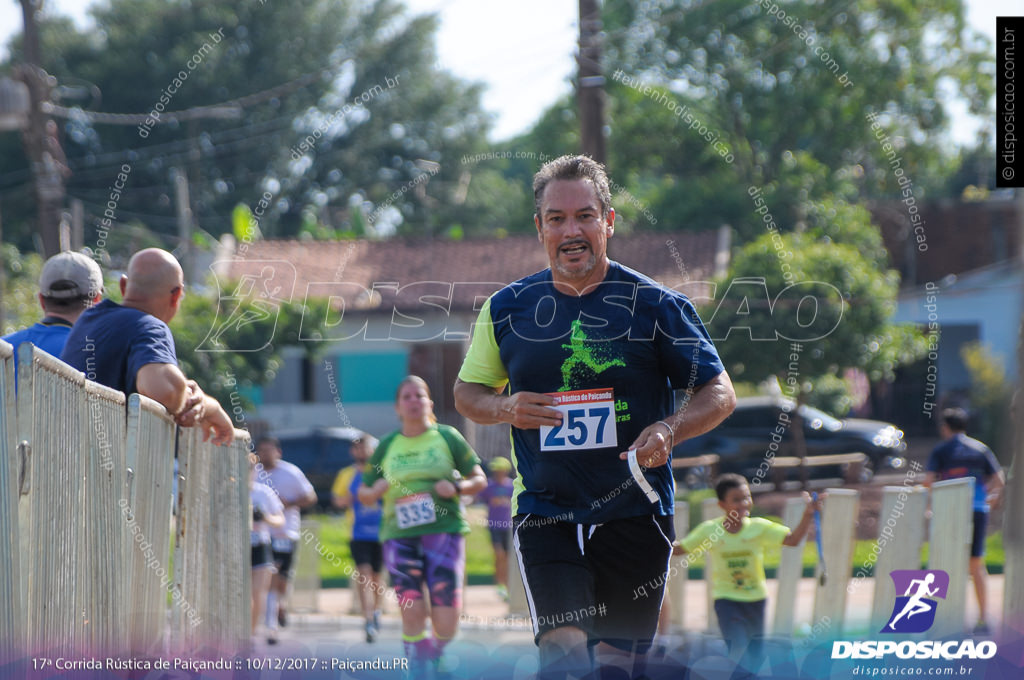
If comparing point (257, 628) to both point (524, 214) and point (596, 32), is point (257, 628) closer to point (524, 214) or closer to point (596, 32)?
point (596, 32)

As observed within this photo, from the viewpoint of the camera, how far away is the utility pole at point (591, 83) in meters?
11.0

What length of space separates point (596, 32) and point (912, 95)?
23.6 m

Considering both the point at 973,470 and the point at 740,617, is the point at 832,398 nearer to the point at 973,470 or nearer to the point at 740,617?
the point at 973,470

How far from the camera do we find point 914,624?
23.5 ft

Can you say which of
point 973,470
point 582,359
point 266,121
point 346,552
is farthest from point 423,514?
point 266,121

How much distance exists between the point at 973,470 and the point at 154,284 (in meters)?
7.44

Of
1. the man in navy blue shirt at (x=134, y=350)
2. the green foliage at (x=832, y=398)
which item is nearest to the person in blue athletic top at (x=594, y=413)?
the man in navy blue shirt at (x=134, y=350)

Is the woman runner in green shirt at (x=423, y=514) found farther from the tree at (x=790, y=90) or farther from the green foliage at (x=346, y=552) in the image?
the tree at (x=790, y=90)

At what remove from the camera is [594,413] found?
13.1 feet

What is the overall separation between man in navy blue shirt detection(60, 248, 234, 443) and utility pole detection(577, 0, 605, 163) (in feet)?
21.7

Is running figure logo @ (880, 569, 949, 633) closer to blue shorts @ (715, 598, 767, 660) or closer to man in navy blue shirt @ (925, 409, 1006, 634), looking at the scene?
blue shorts @ (715, 598, 767, 660)

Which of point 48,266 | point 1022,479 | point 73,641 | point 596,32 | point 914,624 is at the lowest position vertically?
point 914,624

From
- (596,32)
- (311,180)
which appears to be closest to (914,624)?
(596,32)

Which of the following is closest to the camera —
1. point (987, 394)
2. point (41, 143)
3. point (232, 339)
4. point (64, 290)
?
point (64, 290)
